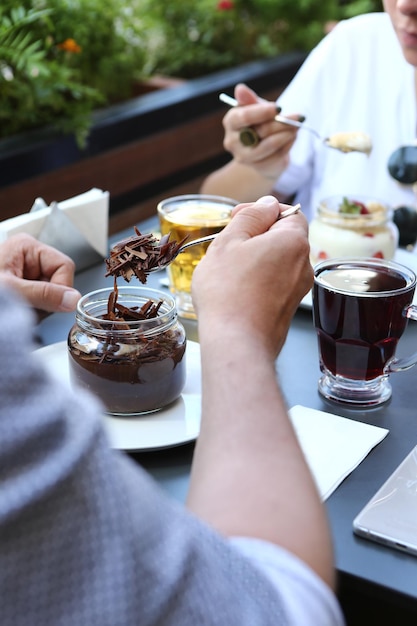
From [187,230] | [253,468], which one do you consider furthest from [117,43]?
[253,468]

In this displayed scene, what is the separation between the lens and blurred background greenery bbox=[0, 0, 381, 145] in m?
2.41

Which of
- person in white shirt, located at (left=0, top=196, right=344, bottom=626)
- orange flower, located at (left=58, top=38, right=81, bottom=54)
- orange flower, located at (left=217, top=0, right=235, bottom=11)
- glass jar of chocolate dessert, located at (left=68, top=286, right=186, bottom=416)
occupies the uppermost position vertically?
person in white shirt, located at (left=0, top=196, right=344, bottom=626)

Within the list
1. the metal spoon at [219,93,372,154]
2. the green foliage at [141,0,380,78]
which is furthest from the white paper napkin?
the green foliage at [141,0,380,78]

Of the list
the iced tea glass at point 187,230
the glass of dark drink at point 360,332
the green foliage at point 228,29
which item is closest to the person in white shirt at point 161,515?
the glass of dark drink at point 360,332

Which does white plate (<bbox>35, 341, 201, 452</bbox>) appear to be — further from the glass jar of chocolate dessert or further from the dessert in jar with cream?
the dessert in jar with cream

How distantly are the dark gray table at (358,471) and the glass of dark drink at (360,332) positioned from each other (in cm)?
3

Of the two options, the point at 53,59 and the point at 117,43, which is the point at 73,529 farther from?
the point at 117,43

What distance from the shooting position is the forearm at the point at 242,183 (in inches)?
72.0

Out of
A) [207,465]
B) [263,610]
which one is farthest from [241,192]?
[263,610]

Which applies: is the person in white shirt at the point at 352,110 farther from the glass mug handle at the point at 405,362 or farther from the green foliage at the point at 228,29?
the green foliage at the point at 228,29

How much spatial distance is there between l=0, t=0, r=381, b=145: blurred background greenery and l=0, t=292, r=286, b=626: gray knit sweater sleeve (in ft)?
6.10

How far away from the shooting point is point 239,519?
2.17 ft

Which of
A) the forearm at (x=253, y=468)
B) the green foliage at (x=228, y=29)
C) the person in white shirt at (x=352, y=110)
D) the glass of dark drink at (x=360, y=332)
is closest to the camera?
the forearm at (x=253, y=468)

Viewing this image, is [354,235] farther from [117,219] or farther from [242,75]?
[242,75]
